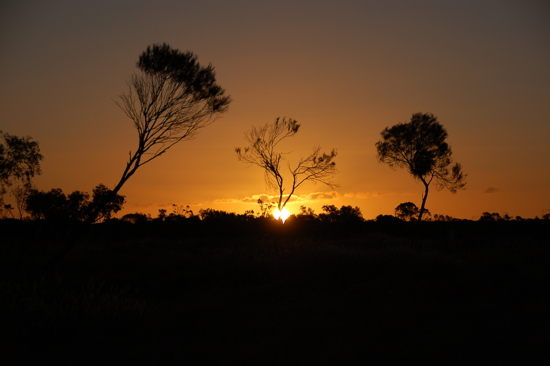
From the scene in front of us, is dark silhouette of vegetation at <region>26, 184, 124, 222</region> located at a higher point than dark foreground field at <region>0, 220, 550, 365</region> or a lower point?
higher

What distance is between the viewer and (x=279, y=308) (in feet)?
45.5

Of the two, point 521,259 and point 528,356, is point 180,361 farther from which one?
point 521,259

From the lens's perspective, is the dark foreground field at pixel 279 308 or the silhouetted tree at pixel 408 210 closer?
the dark foreground field at pixel 279 308

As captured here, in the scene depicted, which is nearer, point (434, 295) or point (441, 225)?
point (434, 295)

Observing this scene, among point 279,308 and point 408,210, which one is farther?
point 408,210

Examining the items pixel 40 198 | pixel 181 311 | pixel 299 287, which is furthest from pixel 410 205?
pixel 181 311

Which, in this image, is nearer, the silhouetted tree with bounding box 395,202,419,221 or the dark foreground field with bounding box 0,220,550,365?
the dark foreground field with bounding box 0,220,550,365

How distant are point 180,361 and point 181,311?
475 cm

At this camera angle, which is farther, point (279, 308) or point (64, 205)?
point (64, 205)

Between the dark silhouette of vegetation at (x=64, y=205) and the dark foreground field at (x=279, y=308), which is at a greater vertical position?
the dark silhouette of vegetation at (x=64, y=205)

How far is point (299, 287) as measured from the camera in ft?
55.9

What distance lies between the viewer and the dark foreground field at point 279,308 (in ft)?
29.9

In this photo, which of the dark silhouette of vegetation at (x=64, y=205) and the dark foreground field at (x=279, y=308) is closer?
the dark foreground field at (x=279, y=308)

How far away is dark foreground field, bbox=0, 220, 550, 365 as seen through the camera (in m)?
9.12
